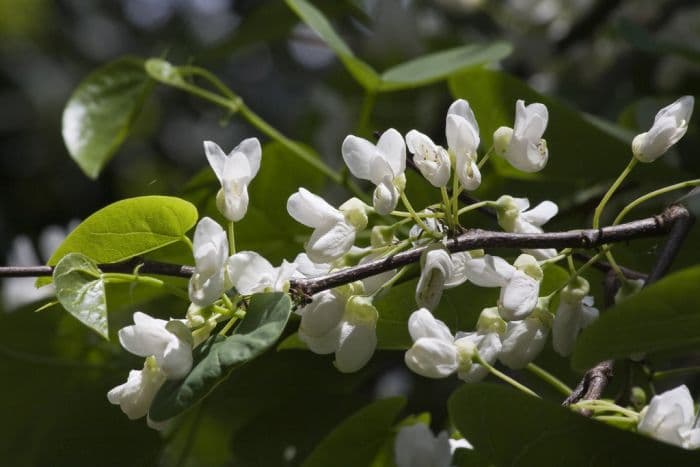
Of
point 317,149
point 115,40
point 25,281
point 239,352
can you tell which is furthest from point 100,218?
point 115,40

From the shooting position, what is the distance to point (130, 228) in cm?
83

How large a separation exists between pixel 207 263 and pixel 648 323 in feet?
1.08

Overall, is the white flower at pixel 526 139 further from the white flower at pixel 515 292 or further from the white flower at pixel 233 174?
the white flower at pixel 233 174

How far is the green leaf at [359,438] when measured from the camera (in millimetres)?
967

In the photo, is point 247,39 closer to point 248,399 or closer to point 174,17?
point 248,399

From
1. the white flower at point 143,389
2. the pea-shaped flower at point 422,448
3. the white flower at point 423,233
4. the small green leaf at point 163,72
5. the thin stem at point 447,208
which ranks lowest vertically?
the small green leaf at point 163,72

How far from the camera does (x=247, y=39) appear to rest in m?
2.07

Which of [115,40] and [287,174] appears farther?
[115,40]

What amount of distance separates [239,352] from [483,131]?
0.71 metres

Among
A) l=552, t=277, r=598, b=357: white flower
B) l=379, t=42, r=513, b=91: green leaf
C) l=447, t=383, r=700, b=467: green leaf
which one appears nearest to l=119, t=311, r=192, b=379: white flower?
l=447, t=383, r=700, b=467: green leaf

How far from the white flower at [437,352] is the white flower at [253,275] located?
0.36 ft

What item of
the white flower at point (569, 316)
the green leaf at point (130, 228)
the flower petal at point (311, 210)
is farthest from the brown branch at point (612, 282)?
the green leaf at point (130, 228)

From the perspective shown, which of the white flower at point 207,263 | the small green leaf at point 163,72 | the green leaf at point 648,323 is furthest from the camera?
the small green leaf at point 163,72

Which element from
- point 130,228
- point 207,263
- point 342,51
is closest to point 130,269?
point 130,228
